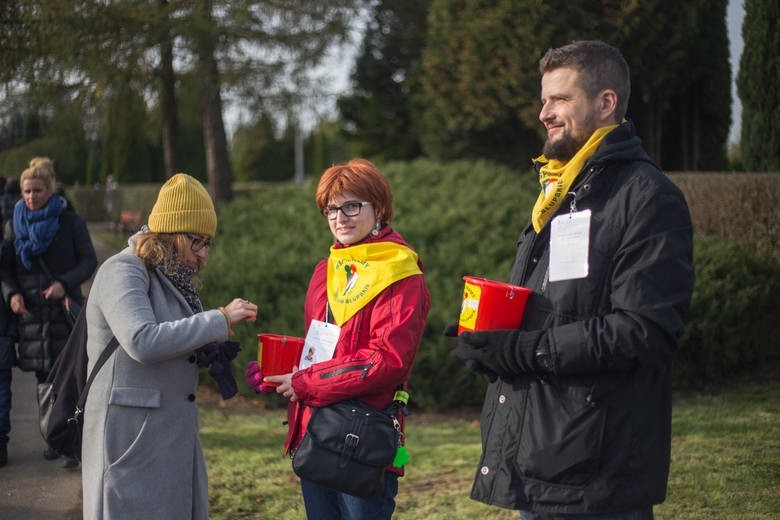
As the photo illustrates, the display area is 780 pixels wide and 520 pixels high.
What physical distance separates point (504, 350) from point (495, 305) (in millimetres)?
147

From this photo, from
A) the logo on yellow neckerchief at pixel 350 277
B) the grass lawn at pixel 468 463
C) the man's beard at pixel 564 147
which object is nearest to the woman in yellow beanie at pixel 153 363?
the logo on yellow neckerchief at pixel 350 277

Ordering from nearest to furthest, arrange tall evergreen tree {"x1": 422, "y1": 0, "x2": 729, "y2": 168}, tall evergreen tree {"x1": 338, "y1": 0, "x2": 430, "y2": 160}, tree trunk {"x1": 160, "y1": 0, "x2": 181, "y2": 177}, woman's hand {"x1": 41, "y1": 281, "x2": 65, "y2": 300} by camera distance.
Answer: woman's hand {"x1": 41, "y1": 281, "x2": 65, "y2": 300} < tall evergreen tree {"x1": 422, "y1": 0, "x2": 729, "y2": 168} < tree trunk {"x1": 160, "y1": 0, "x2": 181, "y2": 177} < tall evergreen tree {"x1": 338, "y1": 0, "x2": 430, "y2": 160}

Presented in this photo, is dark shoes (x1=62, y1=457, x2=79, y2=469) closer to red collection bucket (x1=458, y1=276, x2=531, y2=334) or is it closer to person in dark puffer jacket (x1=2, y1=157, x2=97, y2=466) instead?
person in dark puffer jacket (x1=2, y1=157, x2=97, y2=466)

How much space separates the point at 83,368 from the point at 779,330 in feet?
24.4

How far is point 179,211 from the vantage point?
3189mm

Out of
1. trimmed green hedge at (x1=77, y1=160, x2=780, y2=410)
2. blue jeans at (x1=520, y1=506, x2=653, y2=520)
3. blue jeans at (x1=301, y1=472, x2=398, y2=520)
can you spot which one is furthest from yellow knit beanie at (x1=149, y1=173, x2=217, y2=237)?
trimmed green hedge at (x1=77, y1=160, x2=780, y2=410)

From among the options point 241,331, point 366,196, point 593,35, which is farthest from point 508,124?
point 366,196

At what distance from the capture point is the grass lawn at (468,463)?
16.7 feet

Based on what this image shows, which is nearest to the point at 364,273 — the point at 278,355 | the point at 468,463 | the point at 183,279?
the point at 278,355

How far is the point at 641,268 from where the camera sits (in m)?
2.36

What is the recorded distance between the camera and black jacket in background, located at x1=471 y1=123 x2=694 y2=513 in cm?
237

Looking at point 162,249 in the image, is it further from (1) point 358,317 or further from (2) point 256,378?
(1) point 358,317

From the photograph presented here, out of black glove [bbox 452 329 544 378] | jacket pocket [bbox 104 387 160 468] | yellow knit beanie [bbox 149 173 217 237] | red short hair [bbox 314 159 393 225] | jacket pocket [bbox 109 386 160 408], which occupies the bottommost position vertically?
jacket pocket [bbox 104 387 160 468]

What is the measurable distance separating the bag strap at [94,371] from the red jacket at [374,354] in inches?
25.5
